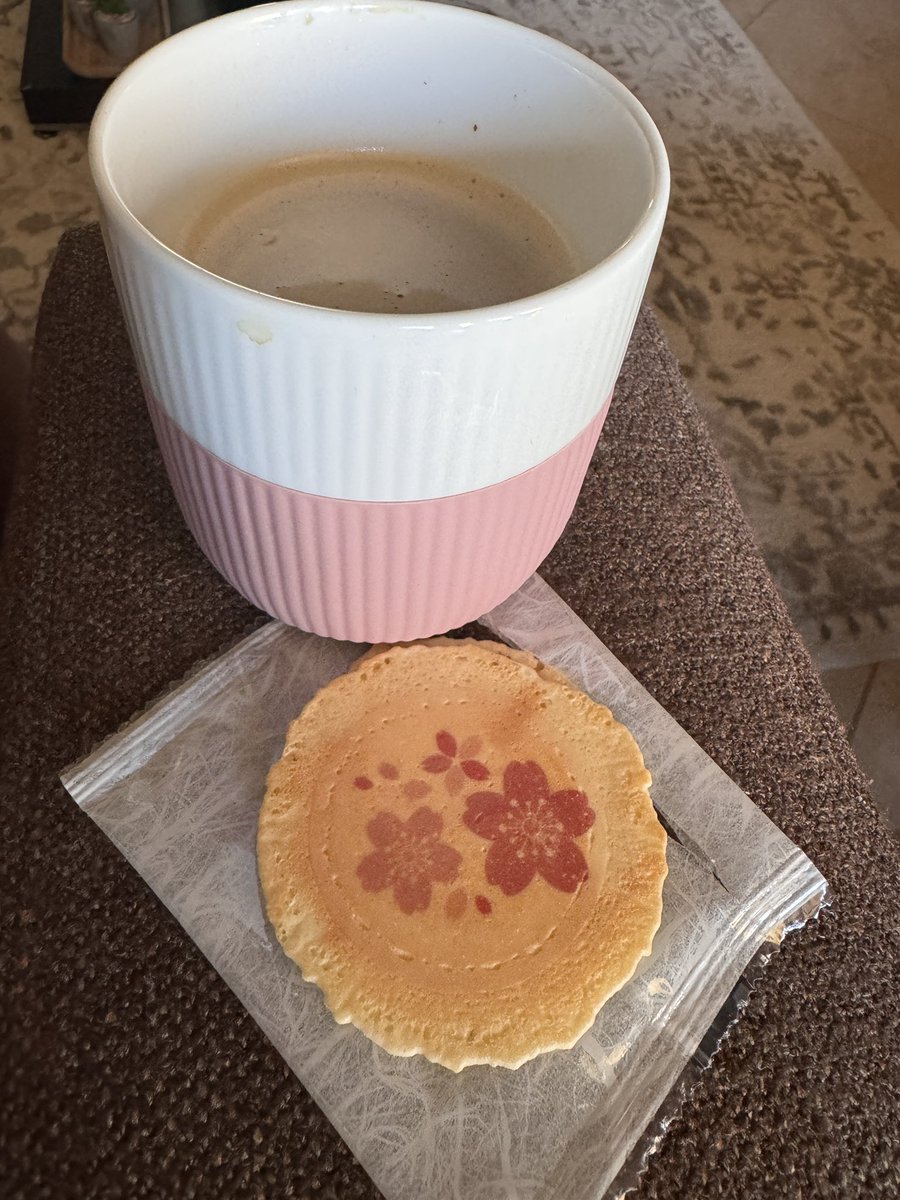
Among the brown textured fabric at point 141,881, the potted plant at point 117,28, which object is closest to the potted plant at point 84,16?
the potted plant at point 117,28

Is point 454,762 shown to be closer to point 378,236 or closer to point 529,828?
point 529,828

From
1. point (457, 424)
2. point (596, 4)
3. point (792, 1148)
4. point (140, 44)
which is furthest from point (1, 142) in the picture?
point (792, 1148)

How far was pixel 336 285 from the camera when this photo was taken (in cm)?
28

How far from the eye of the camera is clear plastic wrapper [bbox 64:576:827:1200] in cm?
25

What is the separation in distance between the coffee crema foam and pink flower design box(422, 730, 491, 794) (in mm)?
137

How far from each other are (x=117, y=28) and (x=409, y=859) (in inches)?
34.3

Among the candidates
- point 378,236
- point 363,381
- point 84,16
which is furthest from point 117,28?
point 363,381

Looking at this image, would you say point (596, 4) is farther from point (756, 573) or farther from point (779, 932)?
point (779, 932)

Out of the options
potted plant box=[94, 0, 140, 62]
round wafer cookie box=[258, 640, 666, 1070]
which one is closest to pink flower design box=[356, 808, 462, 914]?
round wafer cookie box=[258, 640, 666, 1070]

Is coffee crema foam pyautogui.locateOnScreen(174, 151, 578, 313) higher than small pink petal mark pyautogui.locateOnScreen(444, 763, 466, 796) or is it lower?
higher

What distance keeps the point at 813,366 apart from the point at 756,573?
1.54ft

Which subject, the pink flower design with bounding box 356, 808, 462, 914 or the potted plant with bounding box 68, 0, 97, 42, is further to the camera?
the potted plant with bounding box 68, 0, 97, 42

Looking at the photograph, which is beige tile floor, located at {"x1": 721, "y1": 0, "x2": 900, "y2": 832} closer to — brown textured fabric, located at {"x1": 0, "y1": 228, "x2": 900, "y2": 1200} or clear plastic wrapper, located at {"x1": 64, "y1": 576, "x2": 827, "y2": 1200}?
brown textured fabric, located at {"x1": 0, "y1": 228, "x2": 900, "y2": 1200}

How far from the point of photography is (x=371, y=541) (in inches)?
10.7
